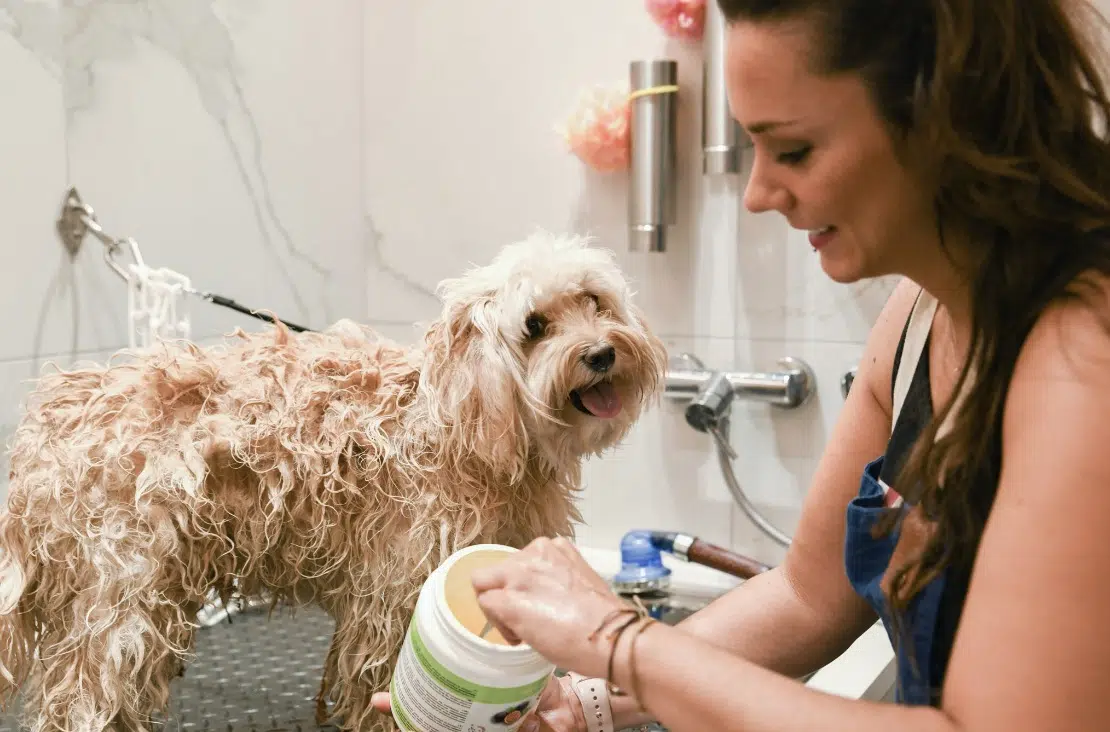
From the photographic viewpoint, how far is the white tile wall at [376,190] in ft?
4.70

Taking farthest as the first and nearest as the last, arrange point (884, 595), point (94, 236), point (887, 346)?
point (94, 236)
point (887, 346)
point (884, 595)

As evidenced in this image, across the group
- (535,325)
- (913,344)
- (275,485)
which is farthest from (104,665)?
(913,344)

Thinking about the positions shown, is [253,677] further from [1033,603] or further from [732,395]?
[1033,603]

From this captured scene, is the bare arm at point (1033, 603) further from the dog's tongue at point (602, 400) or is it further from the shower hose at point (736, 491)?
the shower hose at point (736, 491)

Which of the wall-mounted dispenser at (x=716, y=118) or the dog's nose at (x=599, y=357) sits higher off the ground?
the wall-mounted dispenser at (x=716, y=118)

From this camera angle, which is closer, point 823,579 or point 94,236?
point 823,579

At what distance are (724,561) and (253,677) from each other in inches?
25.1

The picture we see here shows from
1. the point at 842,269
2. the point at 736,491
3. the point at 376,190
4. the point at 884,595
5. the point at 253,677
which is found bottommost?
the point at 253,677

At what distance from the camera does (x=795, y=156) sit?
69 cm

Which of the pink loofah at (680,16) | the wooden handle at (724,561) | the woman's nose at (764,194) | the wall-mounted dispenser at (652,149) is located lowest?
the wooden handle at (724,561)

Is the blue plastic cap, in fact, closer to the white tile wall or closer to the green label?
the white tile wall

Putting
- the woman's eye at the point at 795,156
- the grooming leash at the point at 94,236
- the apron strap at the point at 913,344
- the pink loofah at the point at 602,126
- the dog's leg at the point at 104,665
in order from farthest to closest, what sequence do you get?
the pink loofah at the point at 602,126
the grooming leash at the point at 94,236
the dog's leg at the point at 104,665
the apron strap at the point at 913,344
the woman's eye at the point at 795,156

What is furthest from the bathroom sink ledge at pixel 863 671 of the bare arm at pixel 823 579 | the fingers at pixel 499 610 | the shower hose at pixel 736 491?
the fingers at pixel 499 610

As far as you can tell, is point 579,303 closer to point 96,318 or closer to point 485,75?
point 96,318
